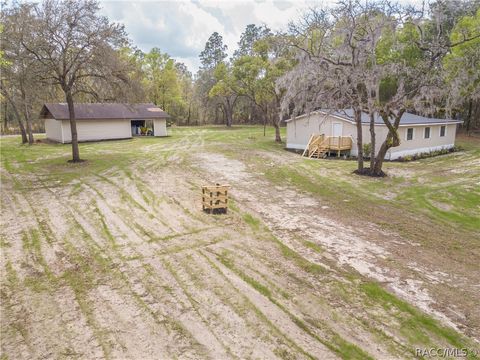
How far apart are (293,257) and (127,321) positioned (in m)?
3.65

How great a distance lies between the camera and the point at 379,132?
20.5 m

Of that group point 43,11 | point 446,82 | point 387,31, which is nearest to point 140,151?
point 43,11

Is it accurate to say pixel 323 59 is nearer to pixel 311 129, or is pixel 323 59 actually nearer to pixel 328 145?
pixel 328 145

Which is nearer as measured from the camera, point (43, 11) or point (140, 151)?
point (43, 11)

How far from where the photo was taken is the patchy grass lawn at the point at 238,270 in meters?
4.89

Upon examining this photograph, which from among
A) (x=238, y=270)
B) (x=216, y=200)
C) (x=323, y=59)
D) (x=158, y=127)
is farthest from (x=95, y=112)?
(x=238, y=270)

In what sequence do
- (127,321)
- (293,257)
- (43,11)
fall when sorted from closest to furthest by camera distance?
(127,321)
(293,257)
(43,11)

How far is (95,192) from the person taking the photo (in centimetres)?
1234

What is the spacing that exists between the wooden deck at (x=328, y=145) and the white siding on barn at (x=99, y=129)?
16584 millimetres

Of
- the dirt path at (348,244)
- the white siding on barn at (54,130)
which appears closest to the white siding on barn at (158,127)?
the white siding on barn at (54,130)

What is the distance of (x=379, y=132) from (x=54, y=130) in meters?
24.1

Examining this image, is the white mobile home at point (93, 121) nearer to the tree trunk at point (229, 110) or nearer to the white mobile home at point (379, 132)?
the white mobile home at point (379, 132)

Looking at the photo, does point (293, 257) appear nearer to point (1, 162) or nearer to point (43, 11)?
point (43, 11)

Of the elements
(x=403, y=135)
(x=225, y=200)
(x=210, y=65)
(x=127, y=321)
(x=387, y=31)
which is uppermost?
(x=210, y=65)
